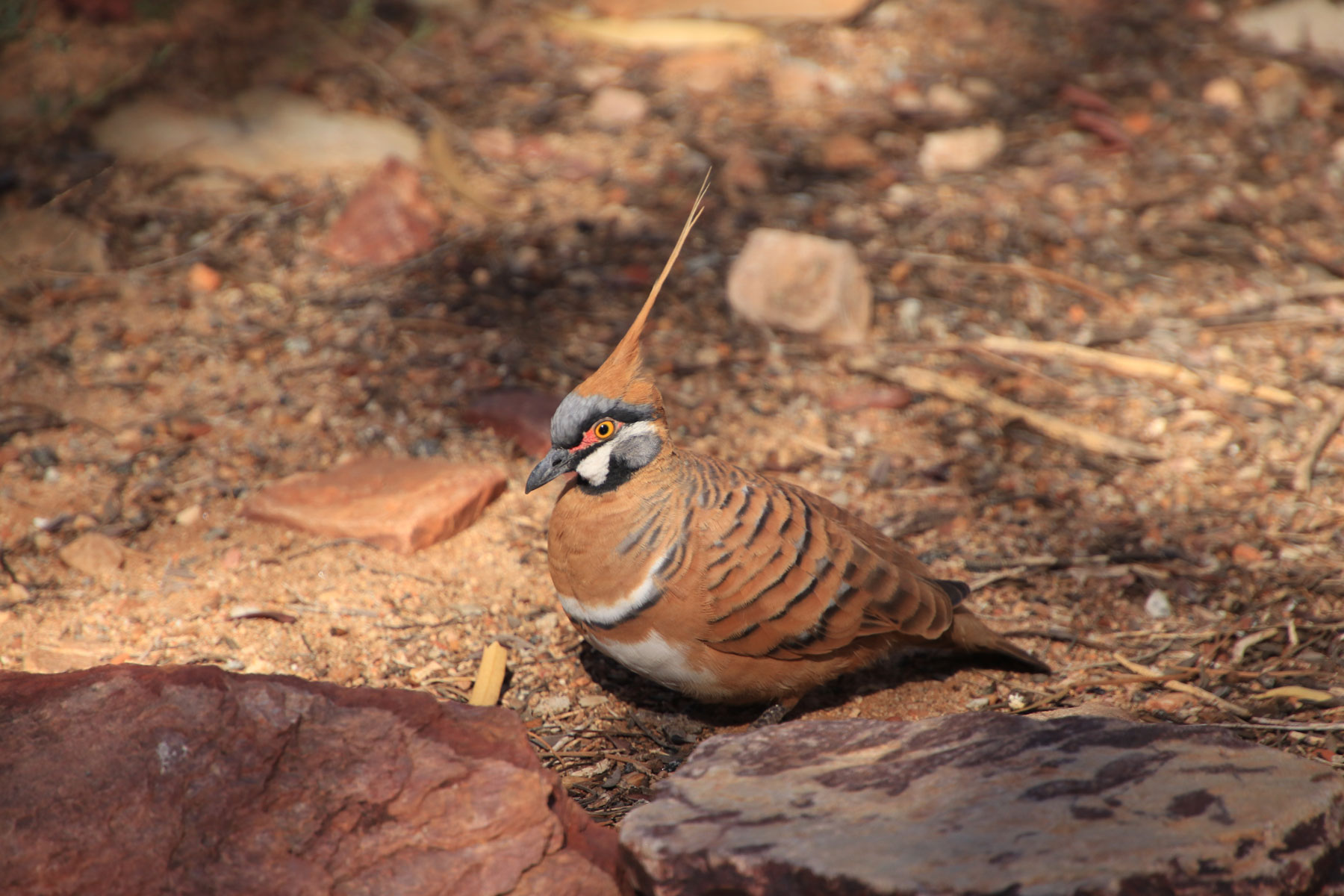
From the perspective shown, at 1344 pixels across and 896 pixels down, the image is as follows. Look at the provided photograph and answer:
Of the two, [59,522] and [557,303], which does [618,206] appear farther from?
[59,522]

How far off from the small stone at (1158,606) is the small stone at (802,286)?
1.72 metres

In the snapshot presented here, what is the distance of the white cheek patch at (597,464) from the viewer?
3115mm

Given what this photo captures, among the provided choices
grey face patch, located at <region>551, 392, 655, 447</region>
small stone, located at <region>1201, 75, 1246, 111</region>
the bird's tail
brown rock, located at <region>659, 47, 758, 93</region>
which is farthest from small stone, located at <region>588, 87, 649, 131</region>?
the bird's tail

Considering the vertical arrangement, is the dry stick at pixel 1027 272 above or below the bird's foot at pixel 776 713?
above

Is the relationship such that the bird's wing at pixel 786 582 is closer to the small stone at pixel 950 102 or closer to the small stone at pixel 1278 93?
the small stone at pixel 950 102

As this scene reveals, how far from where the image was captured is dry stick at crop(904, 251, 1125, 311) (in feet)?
17.0

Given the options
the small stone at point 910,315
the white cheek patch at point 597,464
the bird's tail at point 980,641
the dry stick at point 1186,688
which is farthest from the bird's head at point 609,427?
the small stone at point 910,315

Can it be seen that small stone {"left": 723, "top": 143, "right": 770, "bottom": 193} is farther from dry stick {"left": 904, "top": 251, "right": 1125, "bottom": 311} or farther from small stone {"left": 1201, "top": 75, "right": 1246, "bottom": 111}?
small stone {"left": 1201, "top": 75, "right": 1246, "bottom": 111}

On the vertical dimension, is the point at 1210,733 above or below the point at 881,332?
above

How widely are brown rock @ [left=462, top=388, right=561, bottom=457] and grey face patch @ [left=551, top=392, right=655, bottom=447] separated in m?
1.10

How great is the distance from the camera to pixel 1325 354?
483cm

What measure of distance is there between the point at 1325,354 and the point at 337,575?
413 centimetres

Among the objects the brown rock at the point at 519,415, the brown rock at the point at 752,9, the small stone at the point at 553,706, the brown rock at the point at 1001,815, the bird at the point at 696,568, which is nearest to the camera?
the brown rock at the point at 1001,815

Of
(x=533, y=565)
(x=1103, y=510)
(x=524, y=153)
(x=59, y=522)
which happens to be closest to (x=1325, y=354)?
(x=1103, y=510)
